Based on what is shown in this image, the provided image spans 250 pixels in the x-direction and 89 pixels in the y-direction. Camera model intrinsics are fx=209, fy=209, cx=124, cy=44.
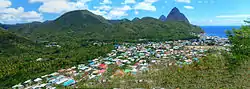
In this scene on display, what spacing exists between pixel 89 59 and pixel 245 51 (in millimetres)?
22550

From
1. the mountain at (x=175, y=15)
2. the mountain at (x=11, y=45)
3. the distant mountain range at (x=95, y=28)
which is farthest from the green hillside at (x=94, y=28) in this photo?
the mountain at (x=175, y=15)

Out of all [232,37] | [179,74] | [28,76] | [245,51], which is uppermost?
[232,37]

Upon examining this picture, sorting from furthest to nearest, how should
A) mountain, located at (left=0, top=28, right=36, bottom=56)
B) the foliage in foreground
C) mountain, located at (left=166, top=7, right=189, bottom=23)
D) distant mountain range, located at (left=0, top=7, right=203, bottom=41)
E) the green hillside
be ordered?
1. mountain, located at (left=166, top=7, right=189, bottom=23)
2. distant mountain range, located at (left=0, top=7, right=203, bottom=41)
3. the green hillside
4. mountain, located at (left=0, top=28, right=36, bottom=56)
5. the foliage in foreground

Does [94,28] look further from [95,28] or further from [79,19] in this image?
[79,19]

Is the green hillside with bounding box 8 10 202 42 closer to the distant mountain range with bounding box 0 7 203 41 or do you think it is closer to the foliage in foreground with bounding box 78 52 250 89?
the distant mountain range with bounding box 0 7 203 41

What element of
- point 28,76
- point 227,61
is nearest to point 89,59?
point 28,76

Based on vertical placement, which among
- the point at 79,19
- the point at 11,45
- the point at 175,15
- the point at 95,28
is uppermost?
the point at 175,15

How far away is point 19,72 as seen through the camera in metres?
25.5

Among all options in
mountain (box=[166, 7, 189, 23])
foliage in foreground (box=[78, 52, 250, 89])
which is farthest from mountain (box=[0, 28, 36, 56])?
mountain (box=[166, 7, 189, 23])

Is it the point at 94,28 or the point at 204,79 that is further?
the point at 94,28

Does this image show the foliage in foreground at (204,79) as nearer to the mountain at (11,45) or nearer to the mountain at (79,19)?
the mountain at (11,45)

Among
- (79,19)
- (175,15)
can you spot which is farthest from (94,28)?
(175,15)

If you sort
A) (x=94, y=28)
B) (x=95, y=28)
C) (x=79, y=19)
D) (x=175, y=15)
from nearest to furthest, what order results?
1. (x=95, y=28)
2. (x=94, y=28)
3. (x=79, y=19)
4. (x=175, y=15)

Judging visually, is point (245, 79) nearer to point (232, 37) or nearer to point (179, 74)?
point (179, 74)
